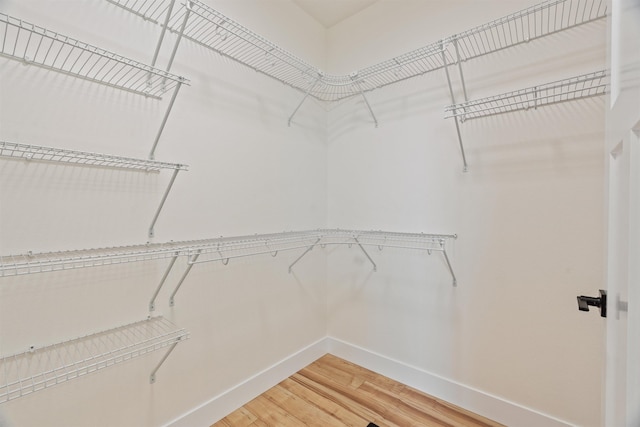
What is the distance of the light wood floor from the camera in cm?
153

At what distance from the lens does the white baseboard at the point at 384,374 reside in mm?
1443

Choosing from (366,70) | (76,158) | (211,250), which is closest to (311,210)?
(211,250)

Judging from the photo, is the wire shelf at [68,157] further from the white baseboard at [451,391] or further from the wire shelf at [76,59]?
the white baseboard at [451,391]

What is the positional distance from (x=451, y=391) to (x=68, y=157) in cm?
224

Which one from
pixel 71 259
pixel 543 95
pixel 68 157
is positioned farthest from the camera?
pixel 543 95

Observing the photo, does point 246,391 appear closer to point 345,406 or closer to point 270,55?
point 345,406

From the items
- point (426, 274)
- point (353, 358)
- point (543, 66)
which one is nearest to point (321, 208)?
point (426, 274)

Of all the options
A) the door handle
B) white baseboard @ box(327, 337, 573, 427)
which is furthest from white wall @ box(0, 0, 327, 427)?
the door handle

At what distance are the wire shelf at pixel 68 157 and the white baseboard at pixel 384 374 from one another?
1235 mm

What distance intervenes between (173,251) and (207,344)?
2.10 feet

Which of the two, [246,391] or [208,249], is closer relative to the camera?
[208,249]

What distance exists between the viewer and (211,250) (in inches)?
58.9

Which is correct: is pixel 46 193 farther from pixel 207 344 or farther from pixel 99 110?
pixel 207 344

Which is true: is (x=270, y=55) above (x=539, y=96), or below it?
above
